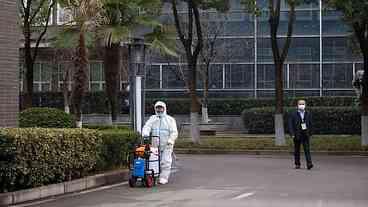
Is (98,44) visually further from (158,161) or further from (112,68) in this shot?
(158,161)

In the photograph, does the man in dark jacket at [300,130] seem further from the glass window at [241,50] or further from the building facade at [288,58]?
the glass window at [241,50]

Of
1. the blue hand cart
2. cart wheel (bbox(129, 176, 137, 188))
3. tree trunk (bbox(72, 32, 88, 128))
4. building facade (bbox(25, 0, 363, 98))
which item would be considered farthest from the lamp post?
building facade (bbox(25, 0, 363, 98))

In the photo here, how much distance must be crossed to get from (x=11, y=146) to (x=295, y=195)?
525 cm

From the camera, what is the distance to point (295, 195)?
13188 mm

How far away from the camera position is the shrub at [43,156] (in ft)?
37.5

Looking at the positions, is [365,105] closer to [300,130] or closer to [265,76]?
[300,130]

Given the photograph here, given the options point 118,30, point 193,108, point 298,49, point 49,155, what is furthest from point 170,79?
point 49,155

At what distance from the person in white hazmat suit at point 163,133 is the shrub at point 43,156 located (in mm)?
1254

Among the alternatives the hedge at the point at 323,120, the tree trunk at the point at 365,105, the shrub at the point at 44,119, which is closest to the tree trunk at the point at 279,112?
the tree trunk at the point at 365,105

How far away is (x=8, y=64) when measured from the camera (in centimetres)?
1462

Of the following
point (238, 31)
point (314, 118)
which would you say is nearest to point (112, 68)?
point (314, 118)

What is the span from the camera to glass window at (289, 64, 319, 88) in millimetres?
40188

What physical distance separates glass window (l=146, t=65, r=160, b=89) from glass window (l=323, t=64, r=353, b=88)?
31.7 feet

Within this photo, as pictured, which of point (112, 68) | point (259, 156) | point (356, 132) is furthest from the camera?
point (356, 132)
